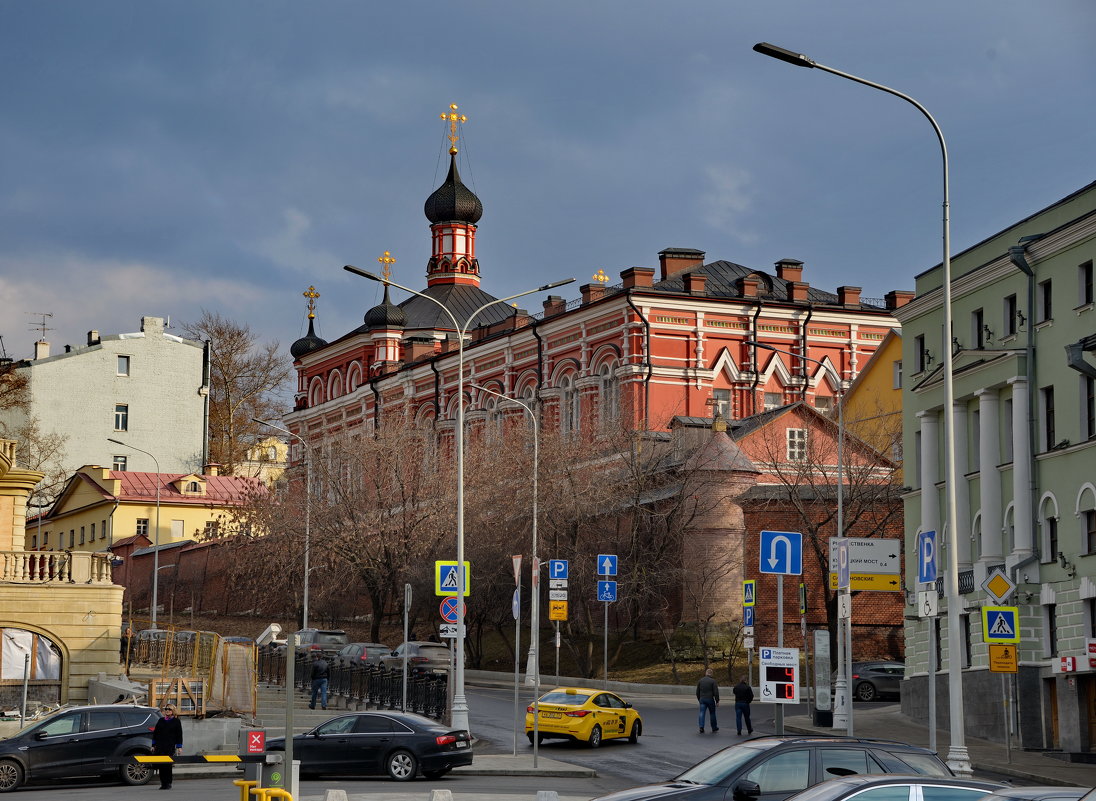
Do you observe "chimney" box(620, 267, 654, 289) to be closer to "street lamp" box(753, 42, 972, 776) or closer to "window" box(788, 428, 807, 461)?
"window" box(788, 428, 807, 461)

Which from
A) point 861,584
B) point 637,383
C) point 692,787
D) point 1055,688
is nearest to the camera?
point 692,787

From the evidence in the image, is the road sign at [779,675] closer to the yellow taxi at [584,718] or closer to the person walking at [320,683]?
the yellow taxi at [584,718]

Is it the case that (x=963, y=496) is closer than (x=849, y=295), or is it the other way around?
(x=963, y=496)

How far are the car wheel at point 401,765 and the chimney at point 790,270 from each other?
166 feet

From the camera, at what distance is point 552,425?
7094cm

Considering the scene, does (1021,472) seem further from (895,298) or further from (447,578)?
(895,298)

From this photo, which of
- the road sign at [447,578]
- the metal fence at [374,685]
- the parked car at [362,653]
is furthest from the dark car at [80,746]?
the parked car at [362,653]

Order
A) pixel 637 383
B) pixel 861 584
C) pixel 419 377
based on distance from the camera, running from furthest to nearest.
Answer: pixel 419 377 → pixel 637 383 → pixel 861 584

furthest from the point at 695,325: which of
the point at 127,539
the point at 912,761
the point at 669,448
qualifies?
the point at 912,761

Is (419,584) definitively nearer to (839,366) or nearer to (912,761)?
(839,366)

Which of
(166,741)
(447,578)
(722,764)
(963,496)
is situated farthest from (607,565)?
(722,764)

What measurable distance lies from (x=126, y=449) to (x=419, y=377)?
24284 millimetres

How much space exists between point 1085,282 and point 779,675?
1788cm

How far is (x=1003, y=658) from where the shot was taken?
90.9ft
